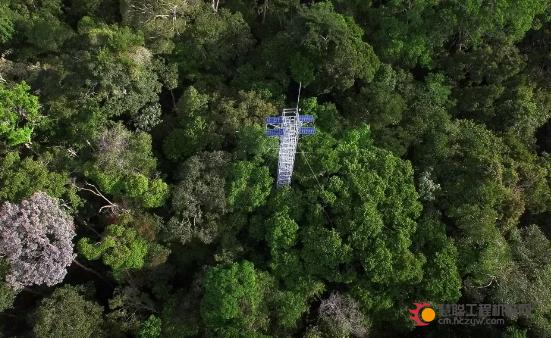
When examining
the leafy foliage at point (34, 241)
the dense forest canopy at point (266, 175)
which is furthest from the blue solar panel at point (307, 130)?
the leafy foliage at point (34, 241)

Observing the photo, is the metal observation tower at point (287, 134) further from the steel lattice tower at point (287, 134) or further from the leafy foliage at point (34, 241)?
the leafy foliage at point (34, 241)

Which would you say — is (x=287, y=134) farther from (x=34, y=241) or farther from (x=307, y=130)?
(x=34, y=241)

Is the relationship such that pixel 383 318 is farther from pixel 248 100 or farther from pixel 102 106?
pixel 102 106

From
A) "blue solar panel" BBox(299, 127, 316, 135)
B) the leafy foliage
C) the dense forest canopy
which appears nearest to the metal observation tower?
"blue solar panel" BBox(299, 127, 316, 135)

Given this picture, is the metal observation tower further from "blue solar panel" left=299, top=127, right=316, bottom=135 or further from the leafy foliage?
the leafy foliage

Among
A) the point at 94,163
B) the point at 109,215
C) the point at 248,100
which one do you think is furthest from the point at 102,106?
the point at 248,100

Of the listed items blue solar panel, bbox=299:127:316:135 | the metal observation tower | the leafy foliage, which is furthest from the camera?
blue solar panel, bbox=299:127:316:135

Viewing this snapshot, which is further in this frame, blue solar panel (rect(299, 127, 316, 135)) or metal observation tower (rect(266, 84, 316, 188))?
blue solar panel (rect(299, 127, 316, 135))
